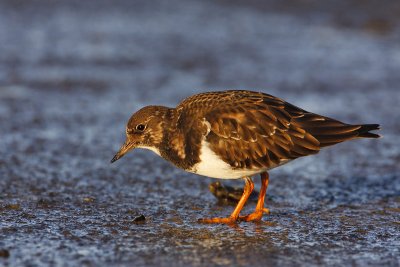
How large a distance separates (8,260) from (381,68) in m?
6.21

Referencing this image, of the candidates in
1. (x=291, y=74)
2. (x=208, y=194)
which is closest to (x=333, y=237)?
(x=208, y=194)

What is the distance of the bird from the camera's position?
193 inches

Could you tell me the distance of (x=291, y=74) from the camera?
9031mm

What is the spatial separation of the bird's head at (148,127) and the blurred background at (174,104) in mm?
457

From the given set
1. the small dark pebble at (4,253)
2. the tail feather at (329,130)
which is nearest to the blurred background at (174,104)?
the small dark pebble at (4,253)

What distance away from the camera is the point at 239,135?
16.3 feet

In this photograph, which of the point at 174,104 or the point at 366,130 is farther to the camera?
the point at 174,104

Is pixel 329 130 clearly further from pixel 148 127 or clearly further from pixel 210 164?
pixel 148 127

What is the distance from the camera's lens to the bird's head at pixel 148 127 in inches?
202

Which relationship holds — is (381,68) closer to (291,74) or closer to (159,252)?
(291,74)

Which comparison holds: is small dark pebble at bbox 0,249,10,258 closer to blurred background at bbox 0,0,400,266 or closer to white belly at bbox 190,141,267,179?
blurred background at bbox 0,0,400,266

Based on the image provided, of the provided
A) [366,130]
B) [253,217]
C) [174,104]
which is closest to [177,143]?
[253,217]

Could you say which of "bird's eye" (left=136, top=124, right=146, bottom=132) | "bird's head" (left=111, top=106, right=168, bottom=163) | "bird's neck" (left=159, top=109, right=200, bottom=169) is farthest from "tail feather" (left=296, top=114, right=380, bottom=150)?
"bird's eye" (left=136, top=124, right=146, bottom=132)

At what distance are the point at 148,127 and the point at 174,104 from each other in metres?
2.84
